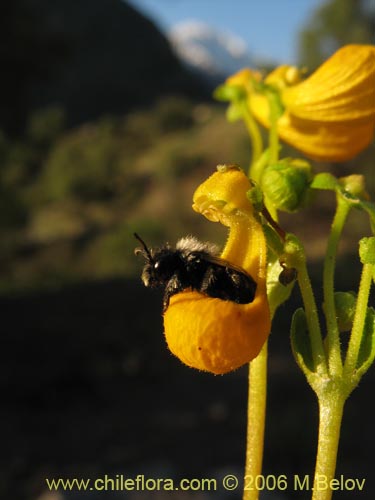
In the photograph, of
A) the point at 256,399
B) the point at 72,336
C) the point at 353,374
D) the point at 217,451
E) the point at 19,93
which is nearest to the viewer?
the point at 353,374

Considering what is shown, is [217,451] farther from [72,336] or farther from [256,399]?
[256,399]

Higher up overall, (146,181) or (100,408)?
(146,181)

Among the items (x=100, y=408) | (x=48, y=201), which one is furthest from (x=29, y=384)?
(x=48, y=201)

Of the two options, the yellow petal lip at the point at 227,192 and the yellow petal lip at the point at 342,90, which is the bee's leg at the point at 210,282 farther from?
the yellow petal lip at the point at 342,90

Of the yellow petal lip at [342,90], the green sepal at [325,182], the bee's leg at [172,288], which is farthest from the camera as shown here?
the yellow petal lip at [342,90]

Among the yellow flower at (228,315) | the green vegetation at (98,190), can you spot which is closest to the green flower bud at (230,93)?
the yellow flower at (228,315)

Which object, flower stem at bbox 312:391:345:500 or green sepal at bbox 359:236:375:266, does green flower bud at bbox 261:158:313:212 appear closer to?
green sepal at bbox 359:236:375:266
